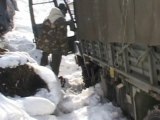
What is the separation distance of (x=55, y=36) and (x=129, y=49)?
645cm

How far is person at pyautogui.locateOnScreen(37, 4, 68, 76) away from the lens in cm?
1300

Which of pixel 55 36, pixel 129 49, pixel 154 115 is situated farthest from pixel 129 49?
pixel 55 36

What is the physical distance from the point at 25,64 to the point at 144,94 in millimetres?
3917

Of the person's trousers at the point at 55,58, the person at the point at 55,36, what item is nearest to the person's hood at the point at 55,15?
the person at the point at 55,36

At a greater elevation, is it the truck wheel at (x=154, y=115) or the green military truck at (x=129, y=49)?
the green military truck at (x=129, y=49)

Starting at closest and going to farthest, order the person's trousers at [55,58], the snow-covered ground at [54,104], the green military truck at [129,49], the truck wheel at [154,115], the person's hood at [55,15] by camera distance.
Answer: the green military truck at [129,49] → the truck wheel at [154,115] → the snow-covered ground at [54,104] → the person's hood at [55,15] → the person's trousers at [55,58]

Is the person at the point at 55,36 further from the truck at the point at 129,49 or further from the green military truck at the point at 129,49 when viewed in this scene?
the green military truck at the point at 129,49

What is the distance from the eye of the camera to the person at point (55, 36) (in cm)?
1300

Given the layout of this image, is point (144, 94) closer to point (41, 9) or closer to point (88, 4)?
point (88, 4)


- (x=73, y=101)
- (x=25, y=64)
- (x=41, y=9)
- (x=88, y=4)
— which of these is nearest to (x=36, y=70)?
(x=25, y=64)

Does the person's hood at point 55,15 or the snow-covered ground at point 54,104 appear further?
the person's hood at point 55,15

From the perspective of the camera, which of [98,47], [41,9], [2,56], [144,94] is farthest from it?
[41,9]

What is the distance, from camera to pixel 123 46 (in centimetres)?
693

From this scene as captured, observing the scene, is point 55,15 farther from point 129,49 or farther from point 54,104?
point 129,49
